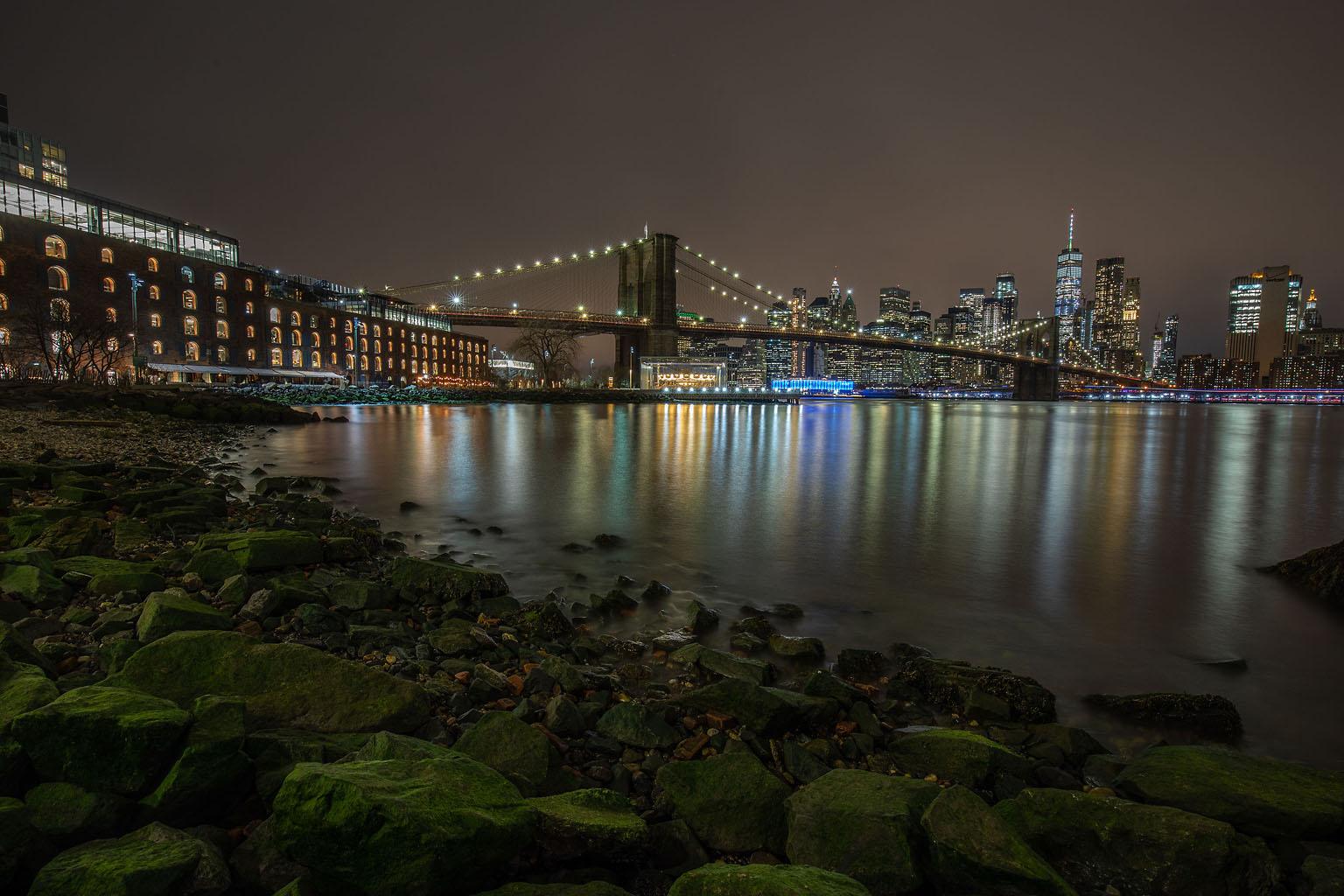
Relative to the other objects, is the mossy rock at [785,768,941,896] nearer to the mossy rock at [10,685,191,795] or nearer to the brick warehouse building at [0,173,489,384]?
the mossy rock at [10,685,191,795]

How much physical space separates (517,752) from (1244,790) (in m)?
3.92

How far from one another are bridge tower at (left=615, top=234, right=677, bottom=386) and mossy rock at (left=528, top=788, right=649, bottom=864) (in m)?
78.0

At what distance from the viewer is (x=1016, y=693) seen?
17.0ft

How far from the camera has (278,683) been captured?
3.93 meters

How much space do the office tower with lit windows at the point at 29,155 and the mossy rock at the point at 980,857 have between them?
348ft

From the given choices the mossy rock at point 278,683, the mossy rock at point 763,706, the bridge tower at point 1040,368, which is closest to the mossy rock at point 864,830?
the mossy rock at point 763,706

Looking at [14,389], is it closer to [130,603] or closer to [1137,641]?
[130,603]

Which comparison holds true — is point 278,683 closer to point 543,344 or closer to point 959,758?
point 959,758

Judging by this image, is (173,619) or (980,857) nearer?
(980,857)

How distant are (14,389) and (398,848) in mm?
40428

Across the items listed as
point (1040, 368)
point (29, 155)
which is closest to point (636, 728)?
point (29, 155)

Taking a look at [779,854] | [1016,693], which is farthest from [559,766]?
[1016,693]

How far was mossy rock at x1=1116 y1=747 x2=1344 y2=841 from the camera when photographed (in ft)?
11.3

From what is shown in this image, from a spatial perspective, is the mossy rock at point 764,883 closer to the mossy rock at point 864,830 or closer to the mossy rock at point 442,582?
the mossy rock at point 864,830
